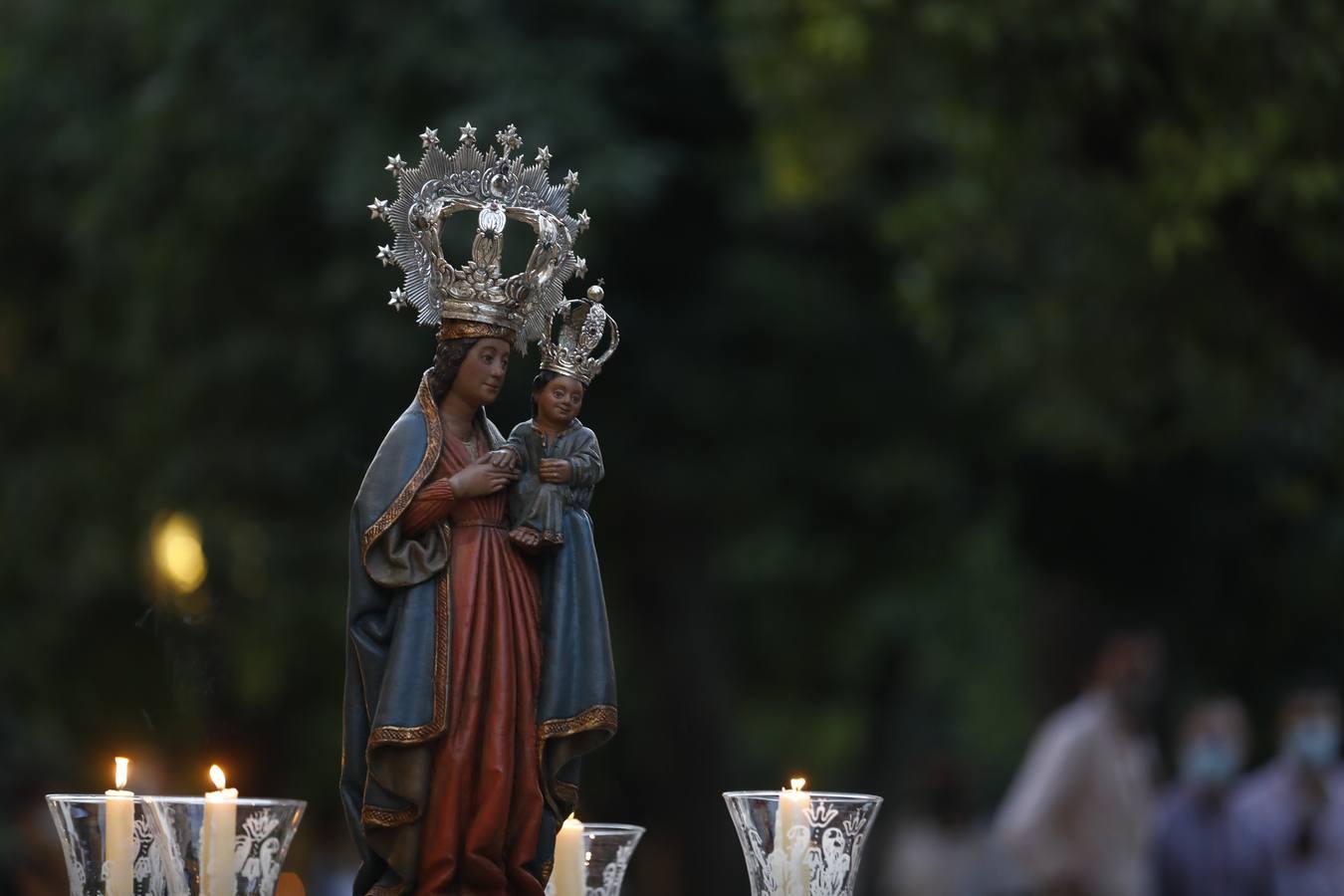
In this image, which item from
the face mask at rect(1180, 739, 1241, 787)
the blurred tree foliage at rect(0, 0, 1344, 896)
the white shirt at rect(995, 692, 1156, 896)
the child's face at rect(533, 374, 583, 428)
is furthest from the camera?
the face mask at rect(1180, 739, 1241, 787)

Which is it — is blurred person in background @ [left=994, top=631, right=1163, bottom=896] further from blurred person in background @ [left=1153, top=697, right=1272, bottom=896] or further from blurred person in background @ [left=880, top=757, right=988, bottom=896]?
blurred person in background @ [left=1153, top=697, right=1272, bottom=896]

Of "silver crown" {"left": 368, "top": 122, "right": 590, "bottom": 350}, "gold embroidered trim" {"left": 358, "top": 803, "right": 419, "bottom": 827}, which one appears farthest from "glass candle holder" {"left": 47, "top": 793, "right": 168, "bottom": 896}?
"silver crown" {"left": 368, "top": 122, "right": 590, "bottom": 350}

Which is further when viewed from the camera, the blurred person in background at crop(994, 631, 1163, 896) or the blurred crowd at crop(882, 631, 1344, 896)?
the blurred crowd at crop(882, 631, 1344, 896)

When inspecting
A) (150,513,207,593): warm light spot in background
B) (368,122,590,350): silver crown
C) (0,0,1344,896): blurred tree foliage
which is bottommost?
(368,122,590,350): silver crown

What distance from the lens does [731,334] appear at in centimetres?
1803

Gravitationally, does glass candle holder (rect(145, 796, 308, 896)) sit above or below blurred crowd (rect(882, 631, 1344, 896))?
below

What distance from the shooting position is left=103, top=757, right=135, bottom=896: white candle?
5.20 meters

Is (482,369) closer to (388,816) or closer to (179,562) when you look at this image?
(388,816)

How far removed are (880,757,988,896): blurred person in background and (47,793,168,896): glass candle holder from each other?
38.1ft

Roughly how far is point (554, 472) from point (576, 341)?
12.0 inches

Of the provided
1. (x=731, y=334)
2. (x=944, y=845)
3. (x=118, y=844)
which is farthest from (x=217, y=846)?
→ (x=731, y=334)

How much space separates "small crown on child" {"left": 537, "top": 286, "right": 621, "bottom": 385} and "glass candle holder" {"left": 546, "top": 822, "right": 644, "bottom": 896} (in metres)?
1.12

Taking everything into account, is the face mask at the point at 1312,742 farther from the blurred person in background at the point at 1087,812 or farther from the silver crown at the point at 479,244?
the silver crown at the point at 479,244

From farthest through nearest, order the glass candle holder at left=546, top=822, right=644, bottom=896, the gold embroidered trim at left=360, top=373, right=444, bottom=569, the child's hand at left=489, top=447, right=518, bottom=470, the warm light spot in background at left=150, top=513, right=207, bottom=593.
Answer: the warm light spot in background at left=150, top=513, right=207, bottom=593, the glass candle holder at left=546, top=822, right=644, bottom=896, the child's hand at left=489, top=447, right=518, bottom=470, the gold embroidered trim at left=360, top=373, right=444, bottom=569
